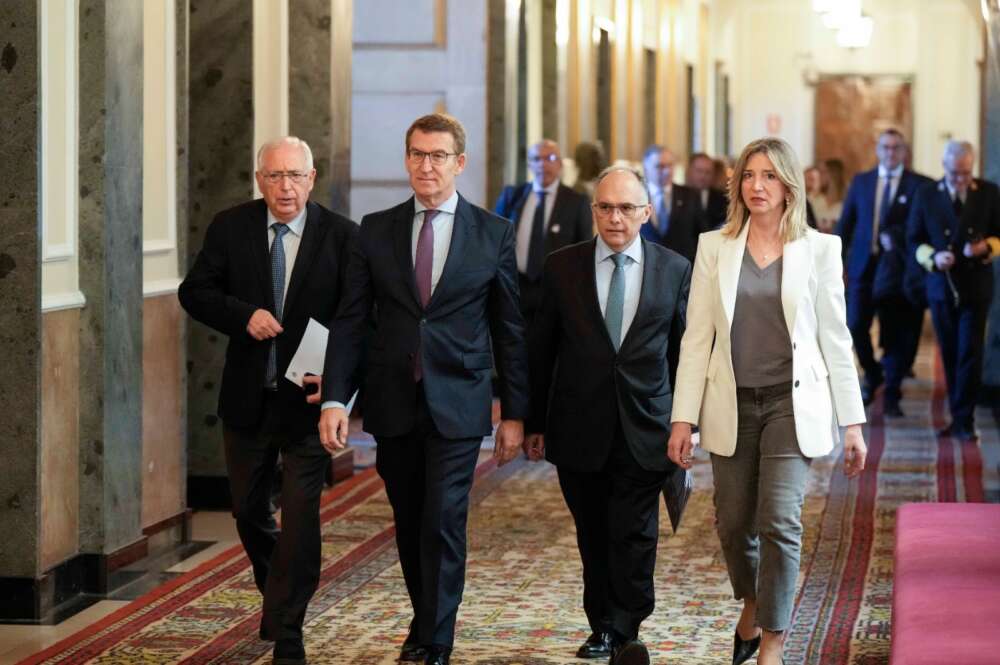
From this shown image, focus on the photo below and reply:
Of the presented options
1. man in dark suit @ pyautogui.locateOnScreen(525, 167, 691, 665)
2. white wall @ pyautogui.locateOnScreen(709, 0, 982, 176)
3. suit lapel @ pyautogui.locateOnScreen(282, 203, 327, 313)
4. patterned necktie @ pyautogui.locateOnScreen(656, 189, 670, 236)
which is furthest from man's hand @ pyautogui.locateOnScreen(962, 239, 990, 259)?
white wall @ pyautogui.locateOnScreen(709, 0, 982, 176)

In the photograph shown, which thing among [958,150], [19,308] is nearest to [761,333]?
[19,308]

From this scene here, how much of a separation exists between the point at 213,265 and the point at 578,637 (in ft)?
5.68

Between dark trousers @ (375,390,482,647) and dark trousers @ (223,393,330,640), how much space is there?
25 cm

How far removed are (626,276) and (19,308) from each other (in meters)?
2.18

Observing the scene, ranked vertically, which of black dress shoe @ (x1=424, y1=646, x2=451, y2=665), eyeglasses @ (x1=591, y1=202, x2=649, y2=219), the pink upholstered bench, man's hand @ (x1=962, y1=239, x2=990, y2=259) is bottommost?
black dress shoe @ (x1=424, y1=646, x2=451, y2=665)

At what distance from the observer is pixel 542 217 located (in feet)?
39.0

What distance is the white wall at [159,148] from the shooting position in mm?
7746

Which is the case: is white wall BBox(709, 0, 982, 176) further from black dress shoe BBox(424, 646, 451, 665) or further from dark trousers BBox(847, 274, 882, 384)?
black dress shoe BBox(424, 646, 451, 665)

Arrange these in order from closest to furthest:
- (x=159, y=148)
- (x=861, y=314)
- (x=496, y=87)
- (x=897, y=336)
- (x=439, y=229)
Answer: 1. (x=439, y=229)
2. (x=159, y=148)
3. (x=897, y=336)
4. (x=861, y=314)
5. (x=496, y=87)

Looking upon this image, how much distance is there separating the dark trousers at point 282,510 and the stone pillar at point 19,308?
0.89 m

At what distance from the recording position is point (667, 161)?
12539mm

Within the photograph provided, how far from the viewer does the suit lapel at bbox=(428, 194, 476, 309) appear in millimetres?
5691

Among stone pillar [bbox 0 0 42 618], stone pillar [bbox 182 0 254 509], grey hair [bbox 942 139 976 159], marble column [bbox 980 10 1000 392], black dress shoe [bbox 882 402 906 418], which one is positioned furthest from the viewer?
marble column [bbox 980 10 1000 392]

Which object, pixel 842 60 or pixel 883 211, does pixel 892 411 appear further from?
pixel 842 60
